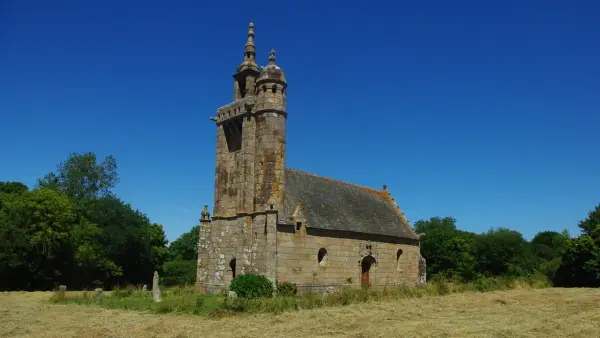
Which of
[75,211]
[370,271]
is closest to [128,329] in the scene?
[370,271]

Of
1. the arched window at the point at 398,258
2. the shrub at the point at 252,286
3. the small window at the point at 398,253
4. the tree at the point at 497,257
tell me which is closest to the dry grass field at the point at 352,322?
the shrub at the point at 252,286

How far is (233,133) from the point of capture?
27016 millimetres

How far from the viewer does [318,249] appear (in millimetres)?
24219

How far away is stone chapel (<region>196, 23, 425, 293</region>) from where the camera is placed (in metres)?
23.0

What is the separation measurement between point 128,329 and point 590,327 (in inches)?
482

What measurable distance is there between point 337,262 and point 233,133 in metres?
9.53

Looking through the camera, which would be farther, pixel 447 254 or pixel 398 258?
pixel 447 254

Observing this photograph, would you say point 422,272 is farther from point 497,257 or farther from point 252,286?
point 497,257

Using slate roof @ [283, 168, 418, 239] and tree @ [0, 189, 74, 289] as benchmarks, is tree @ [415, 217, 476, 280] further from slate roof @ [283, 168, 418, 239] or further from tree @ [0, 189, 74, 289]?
tree @ [0, 189, 74, 289]

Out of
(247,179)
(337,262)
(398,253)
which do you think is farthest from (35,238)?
(398,253)

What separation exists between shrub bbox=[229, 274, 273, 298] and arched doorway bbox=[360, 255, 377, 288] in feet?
24.9

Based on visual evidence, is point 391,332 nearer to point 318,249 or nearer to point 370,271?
point 318,249

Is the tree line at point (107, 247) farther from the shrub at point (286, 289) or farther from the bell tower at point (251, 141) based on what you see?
the shrub at point (286, 289)

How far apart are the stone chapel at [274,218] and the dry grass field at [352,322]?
259 inches
